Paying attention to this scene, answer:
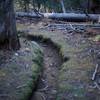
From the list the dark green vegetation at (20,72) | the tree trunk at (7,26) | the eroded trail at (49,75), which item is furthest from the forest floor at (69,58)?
the tree trunk at (7,26)

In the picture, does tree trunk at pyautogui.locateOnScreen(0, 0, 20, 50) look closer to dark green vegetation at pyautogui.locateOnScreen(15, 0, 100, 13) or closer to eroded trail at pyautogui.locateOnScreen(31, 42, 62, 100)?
eroded trail at pyautogui.locateOnScreen(31, 42, 62, 100)

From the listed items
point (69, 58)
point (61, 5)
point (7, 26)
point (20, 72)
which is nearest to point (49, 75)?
point (69, 58)

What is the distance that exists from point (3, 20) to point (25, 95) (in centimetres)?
187

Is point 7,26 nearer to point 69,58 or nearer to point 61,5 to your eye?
point 69,58

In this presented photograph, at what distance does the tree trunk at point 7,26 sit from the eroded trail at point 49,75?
2.96 ft

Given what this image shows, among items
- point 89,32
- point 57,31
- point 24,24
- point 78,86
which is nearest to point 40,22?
point 24,24

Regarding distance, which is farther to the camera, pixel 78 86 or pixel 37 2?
pixel 37 2

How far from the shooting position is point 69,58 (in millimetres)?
6059

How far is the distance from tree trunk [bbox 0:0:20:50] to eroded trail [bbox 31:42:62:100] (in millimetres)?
903

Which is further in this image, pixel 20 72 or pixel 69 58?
pixel 69 58

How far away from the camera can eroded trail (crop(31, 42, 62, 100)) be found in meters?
4.81

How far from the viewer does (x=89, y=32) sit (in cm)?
802

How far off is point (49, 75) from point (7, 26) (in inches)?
52.6

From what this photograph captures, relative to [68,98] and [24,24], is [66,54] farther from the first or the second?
[24,24]
